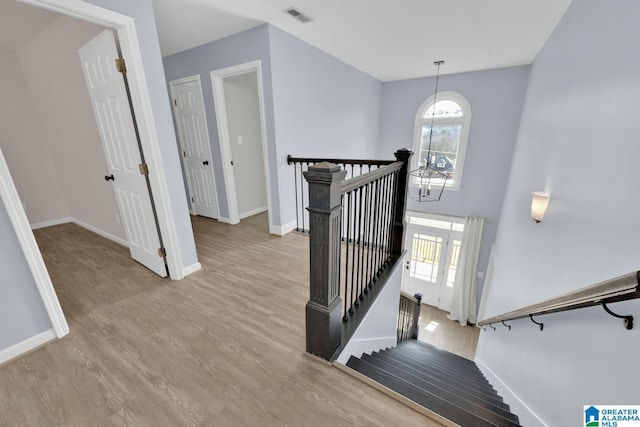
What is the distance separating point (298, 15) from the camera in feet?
8.50

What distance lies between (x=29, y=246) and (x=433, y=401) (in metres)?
2.71

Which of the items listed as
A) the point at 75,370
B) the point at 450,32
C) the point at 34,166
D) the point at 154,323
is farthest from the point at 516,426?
the point at 34,166

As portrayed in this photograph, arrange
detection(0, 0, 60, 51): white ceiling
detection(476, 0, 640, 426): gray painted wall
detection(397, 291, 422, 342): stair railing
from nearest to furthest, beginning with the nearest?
detection(476, 0, 640, 426): gray painted wall, detection(0, 0, 60, 51): white ceiling, detection(397, 291, 422, 342): stair railing

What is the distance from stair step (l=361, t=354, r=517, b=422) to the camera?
5.48 feet

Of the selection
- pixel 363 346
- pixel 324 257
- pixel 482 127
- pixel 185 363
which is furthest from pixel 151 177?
pixel 482 127

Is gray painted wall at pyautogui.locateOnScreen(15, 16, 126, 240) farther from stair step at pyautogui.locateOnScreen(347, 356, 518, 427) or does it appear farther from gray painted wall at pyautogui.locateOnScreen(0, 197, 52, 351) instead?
stair step at pyautogui.locateOnScreen(347, 356, 518, 427)

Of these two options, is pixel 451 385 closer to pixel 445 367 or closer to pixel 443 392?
pixel 443 392

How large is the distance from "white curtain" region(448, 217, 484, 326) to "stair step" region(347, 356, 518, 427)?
4.17 metres

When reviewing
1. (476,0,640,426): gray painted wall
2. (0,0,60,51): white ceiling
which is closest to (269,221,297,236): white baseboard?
(476,0,640,426): gray painted wall

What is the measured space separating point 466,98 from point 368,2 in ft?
11.7

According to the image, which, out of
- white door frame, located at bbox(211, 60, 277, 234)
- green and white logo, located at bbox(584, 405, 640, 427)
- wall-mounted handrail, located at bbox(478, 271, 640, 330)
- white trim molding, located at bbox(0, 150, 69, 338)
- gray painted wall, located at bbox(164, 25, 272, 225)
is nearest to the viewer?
wall-mounted handrail, located at bbox(478, 271, 640, 330)

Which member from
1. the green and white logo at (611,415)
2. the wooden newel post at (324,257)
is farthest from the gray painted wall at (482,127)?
the wooden newel post at (324,257)

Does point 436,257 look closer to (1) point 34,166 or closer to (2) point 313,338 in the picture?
(2) point 313,338

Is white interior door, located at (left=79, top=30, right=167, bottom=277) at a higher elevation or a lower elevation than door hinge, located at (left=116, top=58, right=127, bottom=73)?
lower
